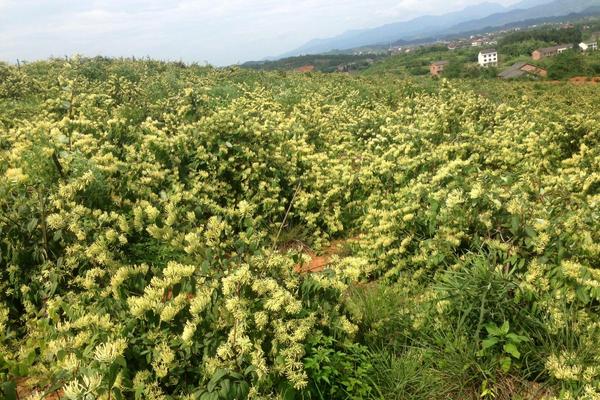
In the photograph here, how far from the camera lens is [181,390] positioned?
2.52m

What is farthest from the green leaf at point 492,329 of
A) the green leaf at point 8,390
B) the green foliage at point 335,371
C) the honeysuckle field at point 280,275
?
the green leaf at point 8,390

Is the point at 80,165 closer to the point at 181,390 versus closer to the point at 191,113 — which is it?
the point at 181,390

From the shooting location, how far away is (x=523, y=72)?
65375 millimetres

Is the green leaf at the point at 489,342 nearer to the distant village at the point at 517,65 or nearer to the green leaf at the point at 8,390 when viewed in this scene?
the green leaf at the point at 8,390

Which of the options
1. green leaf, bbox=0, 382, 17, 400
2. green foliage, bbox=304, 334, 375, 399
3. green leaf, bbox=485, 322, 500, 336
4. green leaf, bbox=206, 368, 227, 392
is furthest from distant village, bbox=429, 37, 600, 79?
green leaf, bbox=0, 382, 17, 400

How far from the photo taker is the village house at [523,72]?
62.1 m

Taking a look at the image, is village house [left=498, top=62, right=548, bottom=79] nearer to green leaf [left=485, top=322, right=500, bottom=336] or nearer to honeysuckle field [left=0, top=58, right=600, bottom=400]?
honeysuckle field [left=0, top=58, right=600, bottom=400]

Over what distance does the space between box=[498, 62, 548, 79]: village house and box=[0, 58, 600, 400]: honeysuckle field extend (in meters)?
64.7

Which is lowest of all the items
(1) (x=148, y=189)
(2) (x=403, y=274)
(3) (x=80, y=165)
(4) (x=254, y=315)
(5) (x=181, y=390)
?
(2) (x=403, y=274)

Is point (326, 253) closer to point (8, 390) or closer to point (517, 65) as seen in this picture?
point (8, 390)

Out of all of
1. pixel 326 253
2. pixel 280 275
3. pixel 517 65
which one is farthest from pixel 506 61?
pixel 280 275

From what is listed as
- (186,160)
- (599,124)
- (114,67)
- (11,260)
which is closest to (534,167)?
(599,124)

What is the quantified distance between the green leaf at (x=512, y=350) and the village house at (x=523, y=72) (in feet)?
219

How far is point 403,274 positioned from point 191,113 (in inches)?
177
